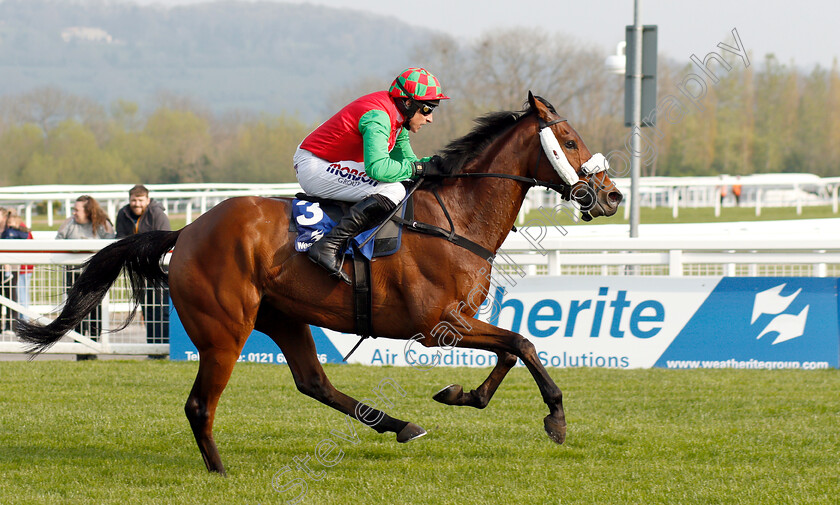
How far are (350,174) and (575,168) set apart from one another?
1.10m

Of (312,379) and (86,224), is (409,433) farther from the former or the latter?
(86,224)

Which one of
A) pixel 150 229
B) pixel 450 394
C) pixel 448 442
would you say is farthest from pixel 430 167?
pixel 150 229

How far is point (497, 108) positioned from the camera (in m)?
31.7

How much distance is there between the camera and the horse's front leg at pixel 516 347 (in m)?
4.29

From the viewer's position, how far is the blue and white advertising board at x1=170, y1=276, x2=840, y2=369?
24.6ft

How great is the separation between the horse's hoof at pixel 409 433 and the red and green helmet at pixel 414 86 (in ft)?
5.37

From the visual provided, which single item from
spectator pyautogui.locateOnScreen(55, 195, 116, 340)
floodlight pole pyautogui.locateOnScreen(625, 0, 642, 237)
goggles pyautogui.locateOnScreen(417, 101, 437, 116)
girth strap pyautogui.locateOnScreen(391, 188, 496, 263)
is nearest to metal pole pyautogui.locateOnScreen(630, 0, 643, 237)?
floodlight pole pyautogui.locateOnScreen(625, 0, 642, 237)

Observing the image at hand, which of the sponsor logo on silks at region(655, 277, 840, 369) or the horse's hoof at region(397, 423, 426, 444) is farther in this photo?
the sponsor logo on silks at region(655, 277, 840, 369)

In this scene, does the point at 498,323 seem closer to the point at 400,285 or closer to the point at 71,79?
the point at 400,285

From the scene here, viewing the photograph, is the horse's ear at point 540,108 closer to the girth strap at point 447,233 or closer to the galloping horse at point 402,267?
the galloping horse at point 402,267

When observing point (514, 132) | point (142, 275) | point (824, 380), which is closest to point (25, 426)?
point (142, 275)

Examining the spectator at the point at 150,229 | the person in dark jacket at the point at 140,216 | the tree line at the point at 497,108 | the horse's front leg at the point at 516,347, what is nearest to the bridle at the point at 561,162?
the horse's front leg at the point at 516,347

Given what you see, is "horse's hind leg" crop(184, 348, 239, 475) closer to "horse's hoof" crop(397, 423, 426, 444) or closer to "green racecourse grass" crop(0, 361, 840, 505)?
"green racecourse grass" crop(0, 361, 840, 505)

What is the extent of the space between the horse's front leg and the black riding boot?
571mm
